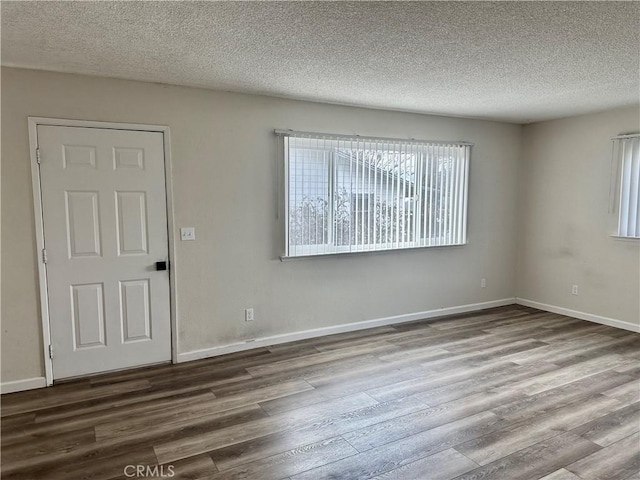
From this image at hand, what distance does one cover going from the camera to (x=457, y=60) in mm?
2938

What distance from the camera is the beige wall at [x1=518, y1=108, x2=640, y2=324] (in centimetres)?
471

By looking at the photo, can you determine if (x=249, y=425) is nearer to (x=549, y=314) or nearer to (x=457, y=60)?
(x=457, y=60)

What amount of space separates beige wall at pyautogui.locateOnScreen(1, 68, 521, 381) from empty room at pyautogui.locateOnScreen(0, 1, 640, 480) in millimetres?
21

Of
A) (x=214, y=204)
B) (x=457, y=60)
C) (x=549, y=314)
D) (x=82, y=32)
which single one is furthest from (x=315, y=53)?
(x=549, y=314)

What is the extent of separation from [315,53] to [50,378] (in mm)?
3210

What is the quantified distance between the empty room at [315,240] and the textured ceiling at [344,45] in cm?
3

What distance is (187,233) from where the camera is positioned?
12.2 feet

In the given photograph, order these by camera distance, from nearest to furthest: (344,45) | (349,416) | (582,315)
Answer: (344,45), (349,416), (582,315)

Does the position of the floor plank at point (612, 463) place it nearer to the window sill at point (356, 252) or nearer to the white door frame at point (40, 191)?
the window sill at point (356, 252)

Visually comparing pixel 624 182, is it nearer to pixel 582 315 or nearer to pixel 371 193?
pixel 582 315

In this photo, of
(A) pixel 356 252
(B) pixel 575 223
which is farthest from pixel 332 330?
(B) pixel 575 223

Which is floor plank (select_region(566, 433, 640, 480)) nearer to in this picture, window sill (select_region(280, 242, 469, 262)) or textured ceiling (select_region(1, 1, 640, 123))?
textured ceiling (select_region(1, 1, 640, 123))

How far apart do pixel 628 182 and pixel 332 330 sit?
362 cm

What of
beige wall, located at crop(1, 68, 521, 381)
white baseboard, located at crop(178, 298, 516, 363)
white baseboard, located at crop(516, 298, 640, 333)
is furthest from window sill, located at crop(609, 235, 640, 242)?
white baseboard, located at crop(178, 298, 516, 363)
